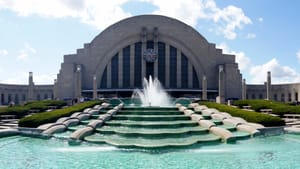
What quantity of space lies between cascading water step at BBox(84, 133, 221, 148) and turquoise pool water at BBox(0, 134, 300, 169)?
0.96 ft

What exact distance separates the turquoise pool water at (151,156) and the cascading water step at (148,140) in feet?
0.96

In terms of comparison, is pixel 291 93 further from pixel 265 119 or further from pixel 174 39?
pixel 265 119

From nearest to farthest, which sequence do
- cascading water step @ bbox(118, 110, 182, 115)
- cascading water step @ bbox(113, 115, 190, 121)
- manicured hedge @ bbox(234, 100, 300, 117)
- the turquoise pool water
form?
1. the turquoise pool water
2. cascading water step @ bbox(113, 115, 190, 121)
3. cascading water step @ bbox(118, 110, 182, 115)
4. manicured hedge @ bbox(234, 100, 300, 117)

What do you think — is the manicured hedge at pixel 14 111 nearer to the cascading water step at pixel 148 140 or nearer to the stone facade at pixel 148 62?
the cascading water step at pixel 148 140

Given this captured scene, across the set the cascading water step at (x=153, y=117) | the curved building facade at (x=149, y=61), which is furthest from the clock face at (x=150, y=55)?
the cascading water step at (x=153, y=117)

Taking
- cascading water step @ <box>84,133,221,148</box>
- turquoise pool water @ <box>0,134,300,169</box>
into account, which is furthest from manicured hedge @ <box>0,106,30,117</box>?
cascading water step @ <box>84,133,221,148</box>

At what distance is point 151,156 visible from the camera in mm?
10234

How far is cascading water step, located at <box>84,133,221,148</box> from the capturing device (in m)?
11.5

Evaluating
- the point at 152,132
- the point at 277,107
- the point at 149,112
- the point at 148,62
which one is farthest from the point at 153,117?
the point at 148,62

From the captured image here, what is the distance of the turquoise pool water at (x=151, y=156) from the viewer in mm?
8836

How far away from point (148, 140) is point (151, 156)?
2.35m

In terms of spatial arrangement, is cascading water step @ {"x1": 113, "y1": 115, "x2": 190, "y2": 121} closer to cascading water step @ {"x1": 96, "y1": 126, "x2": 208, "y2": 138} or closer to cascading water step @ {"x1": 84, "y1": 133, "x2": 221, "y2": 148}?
cascading water step @ {"x1": 96, "y1": 126, "x2": 208, "y2": 138}

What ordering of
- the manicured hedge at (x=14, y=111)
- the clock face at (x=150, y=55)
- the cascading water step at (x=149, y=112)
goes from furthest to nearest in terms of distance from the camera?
the clock face at (x=150, y=55) → the manicured hedge at (x=14, y=111) → the cascading water step at (x=149, y=112)

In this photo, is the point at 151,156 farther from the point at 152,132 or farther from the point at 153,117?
the point at 153,117
